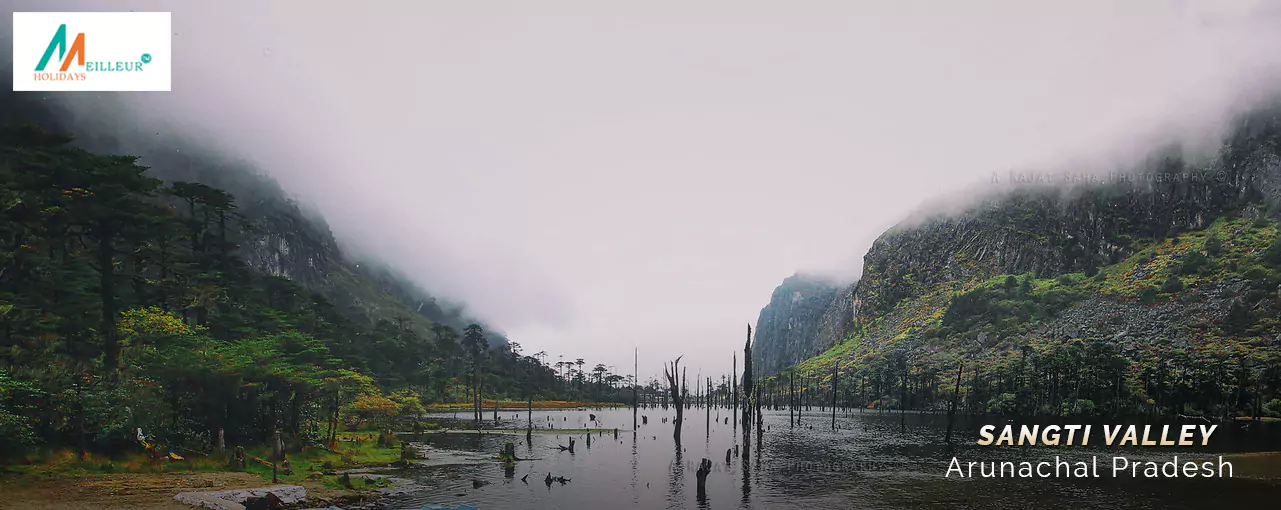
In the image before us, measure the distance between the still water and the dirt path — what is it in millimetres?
10933

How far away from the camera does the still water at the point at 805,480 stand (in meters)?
41.7

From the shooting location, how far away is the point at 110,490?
102 ft

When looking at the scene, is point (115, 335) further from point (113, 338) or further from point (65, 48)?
point (65, 48)

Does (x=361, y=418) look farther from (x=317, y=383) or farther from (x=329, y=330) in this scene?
(x=329, y=330)

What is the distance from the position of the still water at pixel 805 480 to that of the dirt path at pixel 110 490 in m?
10.9

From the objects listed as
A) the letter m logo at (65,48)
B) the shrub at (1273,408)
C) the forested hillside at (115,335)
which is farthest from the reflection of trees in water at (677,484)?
the shrub at (1273,408)

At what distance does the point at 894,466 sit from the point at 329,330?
7915 centimetres

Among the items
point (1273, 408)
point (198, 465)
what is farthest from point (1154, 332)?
point (198, 465)

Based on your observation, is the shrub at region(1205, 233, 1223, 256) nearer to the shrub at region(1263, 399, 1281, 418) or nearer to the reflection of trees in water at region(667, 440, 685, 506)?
the shrub at region(1263, 399, 1281, 418)

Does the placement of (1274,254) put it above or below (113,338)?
above

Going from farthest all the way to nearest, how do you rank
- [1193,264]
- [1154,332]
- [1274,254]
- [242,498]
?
[1193,264] → [1274,254] → [1154,332] → [242,498]

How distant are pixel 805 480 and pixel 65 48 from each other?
2405 inches

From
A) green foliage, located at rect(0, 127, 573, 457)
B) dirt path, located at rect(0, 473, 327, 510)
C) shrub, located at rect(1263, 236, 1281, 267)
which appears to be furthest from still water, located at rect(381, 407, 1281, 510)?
shrub, located at rect(1263, 236, 1281, 267)

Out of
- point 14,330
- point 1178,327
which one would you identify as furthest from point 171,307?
point 1178,327
